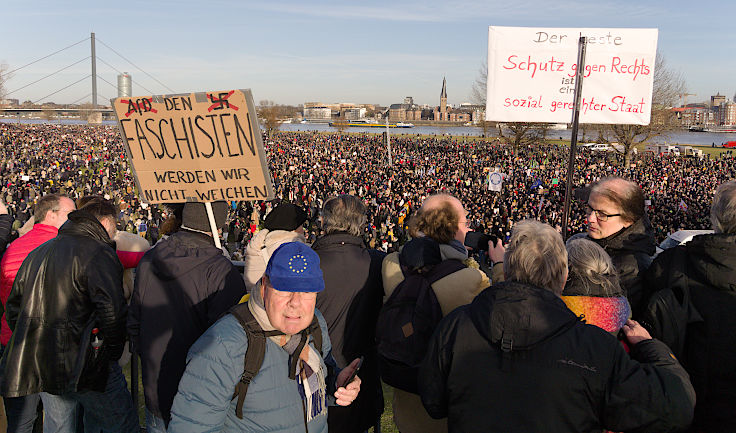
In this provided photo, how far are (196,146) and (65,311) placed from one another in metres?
0.98

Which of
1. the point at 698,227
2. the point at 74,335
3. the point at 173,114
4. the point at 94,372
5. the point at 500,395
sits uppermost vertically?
the point at 173,114

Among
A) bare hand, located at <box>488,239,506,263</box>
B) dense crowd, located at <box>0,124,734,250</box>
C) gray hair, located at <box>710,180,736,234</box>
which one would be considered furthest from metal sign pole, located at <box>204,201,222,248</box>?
dense crowd, located at <box>0,124,734,250</box>

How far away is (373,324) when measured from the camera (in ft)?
8.00

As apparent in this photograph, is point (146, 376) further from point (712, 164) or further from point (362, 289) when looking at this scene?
point (712, 164)

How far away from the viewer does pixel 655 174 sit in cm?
2802

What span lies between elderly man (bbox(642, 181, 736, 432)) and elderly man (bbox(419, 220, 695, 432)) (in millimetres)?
286

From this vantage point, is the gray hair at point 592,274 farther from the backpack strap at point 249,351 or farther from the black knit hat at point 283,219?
the black knit hat at point 283,219

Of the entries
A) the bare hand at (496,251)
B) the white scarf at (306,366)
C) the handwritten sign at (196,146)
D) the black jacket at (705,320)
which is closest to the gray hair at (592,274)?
the black jacket at (705,320)

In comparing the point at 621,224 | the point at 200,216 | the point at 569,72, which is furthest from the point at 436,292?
the point at 569,72

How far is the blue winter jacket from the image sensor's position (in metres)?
1.44

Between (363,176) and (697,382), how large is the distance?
24766mm

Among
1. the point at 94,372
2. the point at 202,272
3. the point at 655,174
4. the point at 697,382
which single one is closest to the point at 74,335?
the point at 94,372

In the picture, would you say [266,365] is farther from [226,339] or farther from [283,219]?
[283,219]

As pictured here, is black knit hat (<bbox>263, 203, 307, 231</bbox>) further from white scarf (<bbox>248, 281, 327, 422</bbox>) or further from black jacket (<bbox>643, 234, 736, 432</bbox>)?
black jacket (<bbox>643, 234, 736, 432</bbox>)
